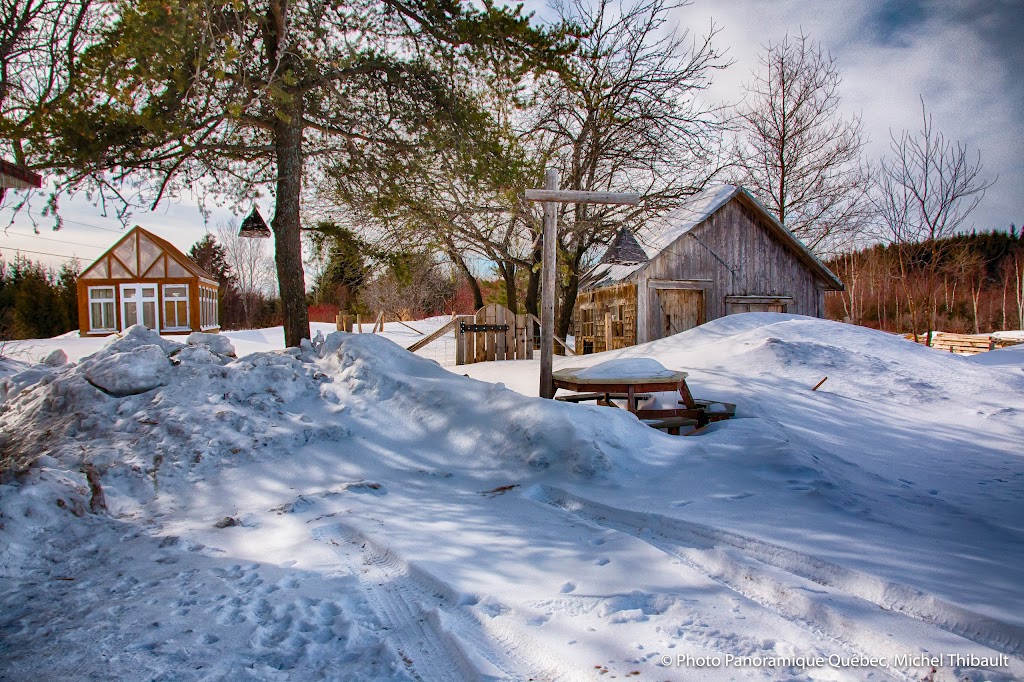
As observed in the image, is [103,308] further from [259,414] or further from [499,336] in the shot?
[259,414]

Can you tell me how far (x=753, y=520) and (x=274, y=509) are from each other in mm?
3519

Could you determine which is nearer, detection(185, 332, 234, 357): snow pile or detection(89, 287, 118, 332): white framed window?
detection(185, 332, 234, 357): snow pile

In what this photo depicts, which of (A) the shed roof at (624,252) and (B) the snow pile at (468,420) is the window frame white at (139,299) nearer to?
(B) the snow pile at (468,420)

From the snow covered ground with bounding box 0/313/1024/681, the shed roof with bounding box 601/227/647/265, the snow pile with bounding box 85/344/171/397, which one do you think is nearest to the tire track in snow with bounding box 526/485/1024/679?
the snow covered ground with bounding box 0/313/1024/681

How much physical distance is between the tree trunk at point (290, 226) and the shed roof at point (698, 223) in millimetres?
9796

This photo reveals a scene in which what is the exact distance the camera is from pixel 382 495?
191 inches

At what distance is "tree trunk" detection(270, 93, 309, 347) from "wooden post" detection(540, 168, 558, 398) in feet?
13.5

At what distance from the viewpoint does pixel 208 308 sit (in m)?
24.7

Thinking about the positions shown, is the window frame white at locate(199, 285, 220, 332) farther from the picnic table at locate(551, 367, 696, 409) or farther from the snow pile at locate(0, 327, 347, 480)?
the picnic table at locate(551, 367, 696, 409)

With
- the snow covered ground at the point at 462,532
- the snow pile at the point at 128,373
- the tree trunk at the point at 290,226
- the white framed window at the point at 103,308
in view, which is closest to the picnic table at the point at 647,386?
the snow covered ground at the point at 462,532

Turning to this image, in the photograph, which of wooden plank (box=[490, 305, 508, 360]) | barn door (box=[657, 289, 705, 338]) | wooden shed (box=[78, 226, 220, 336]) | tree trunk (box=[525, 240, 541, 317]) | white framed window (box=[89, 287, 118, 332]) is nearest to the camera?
wooden plank (box=[490, 305, 508, 360])

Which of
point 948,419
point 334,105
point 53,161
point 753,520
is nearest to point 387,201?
point 334,105

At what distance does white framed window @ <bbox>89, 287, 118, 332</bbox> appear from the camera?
22.8 meters

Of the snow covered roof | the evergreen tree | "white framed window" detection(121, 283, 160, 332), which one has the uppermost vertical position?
the evergreen tree
